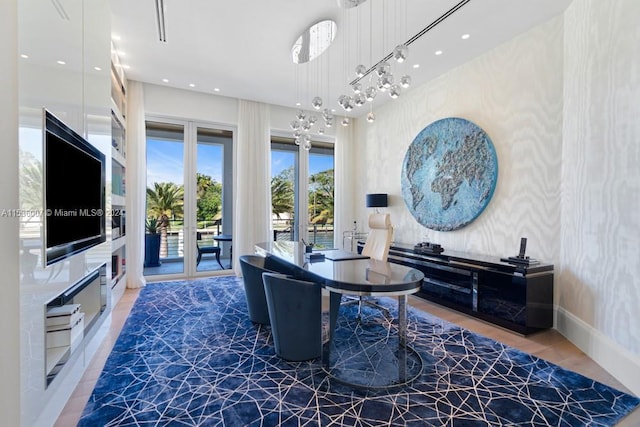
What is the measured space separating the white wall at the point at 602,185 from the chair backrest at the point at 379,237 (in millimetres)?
1822

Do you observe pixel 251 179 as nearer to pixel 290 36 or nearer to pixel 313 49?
pixel 313 49

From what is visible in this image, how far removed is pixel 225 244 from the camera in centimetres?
606

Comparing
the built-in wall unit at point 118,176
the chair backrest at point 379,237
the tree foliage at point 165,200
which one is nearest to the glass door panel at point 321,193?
the tree foliage at point 165,200

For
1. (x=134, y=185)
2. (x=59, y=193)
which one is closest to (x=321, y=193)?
(x=134, y=185)

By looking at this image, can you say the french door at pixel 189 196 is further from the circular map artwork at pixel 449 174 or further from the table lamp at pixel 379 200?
the circular map artwork at pixel 449 174

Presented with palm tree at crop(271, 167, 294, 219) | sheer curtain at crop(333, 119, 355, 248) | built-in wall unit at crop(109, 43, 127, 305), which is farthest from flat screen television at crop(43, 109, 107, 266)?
sheer curtain at crop(333, 119, 355, 248)

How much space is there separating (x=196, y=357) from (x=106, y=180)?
5.98 ft

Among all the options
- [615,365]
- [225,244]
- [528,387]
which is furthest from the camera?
[225,244]

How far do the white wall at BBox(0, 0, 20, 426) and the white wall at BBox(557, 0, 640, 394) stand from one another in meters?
3.80

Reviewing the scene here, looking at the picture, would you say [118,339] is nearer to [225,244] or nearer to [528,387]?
[225,244]

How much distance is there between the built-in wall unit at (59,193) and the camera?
59.8 inches

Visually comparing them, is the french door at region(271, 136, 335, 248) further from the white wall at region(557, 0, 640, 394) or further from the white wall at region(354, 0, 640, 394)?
the white wall at region(557, 0, 640, 394)

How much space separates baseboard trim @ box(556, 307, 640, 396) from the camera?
2.28 metres

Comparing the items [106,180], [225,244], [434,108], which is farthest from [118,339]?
[434,108]
